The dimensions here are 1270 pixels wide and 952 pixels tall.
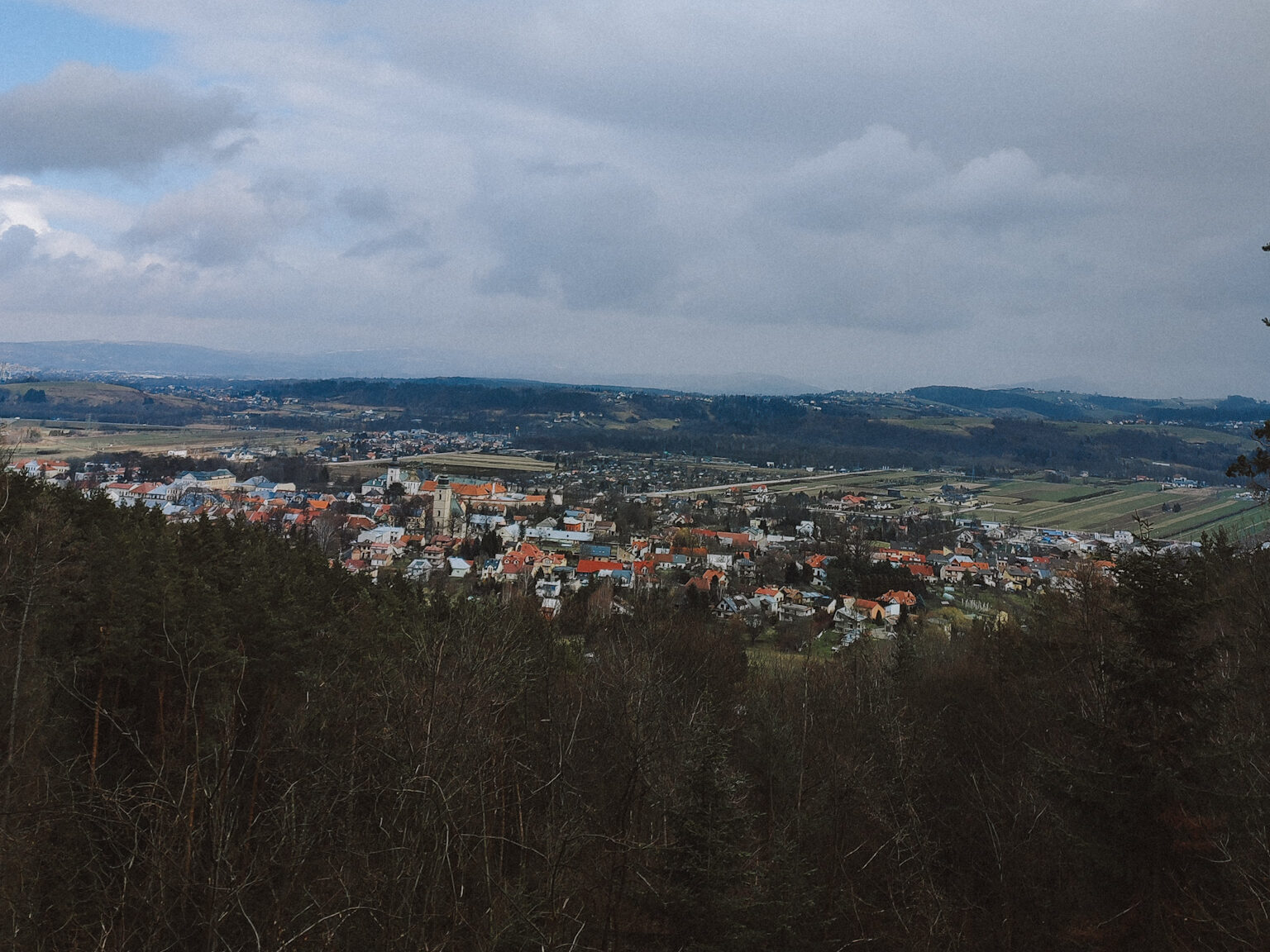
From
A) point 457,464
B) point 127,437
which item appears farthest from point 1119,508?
point 127,437

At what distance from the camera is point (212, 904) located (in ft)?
8.37

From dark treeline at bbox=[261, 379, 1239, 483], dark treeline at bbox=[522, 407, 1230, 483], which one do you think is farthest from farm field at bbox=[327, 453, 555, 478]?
dark treeline at bbox=[522, 407, 1230, 483]

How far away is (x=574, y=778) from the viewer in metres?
7.70

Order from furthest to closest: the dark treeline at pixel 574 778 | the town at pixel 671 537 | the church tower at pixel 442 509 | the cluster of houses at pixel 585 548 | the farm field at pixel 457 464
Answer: the farm field at pixel 457 464, the church tower at pixel 442 509, the cluster of houses at pixel 585 548, the town at pixel 671 537, the dark treeline at pixel 574 778

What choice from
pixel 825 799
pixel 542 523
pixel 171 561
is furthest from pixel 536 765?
pixel 542 523

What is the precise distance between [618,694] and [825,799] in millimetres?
2924

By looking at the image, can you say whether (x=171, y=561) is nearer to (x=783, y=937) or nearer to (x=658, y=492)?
(x=783, y=937)

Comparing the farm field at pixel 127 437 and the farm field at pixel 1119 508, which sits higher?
the farm field at pixel 127 437

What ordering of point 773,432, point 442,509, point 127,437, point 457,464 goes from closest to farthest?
1. point 442,509
2. point 457,464
3. point 127,437
4. point 773,432

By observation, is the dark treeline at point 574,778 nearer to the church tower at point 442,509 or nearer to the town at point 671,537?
the town at point 671,537

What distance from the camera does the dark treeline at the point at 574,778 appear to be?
374 centimetres

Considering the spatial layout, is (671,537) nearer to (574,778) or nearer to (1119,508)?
(1119,508)

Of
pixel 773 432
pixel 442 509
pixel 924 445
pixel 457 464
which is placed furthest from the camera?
pixel 773 432

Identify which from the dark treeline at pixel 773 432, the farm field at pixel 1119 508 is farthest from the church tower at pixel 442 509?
the dark treeline at pixel 773 432
